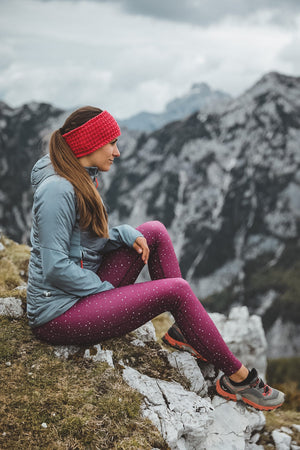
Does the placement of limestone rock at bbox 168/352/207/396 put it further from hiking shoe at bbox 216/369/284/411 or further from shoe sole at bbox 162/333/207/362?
hiking shoe at bbox 216/369/284/411

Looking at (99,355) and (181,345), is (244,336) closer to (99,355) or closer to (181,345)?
(181,345)

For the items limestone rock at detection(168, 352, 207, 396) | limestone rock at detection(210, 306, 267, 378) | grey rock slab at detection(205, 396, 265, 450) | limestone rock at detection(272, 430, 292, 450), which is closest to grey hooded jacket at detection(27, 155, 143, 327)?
limestone rock at detection(168, 352, 207, 396)

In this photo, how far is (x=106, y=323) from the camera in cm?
467

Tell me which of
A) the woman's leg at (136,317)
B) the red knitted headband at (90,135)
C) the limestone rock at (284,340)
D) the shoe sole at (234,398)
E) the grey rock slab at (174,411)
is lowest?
the limestone rock at (284,340)

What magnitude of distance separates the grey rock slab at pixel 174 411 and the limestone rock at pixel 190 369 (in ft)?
1.15

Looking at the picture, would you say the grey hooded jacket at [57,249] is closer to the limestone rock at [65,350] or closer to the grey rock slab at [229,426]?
the limestone rock at [65,350]

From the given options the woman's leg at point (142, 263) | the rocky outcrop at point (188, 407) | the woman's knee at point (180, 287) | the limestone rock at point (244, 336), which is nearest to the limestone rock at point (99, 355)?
the rocky outcrop at point (188, 407)

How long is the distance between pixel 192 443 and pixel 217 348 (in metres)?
1.23

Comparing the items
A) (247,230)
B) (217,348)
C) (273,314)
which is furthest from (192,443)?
(247,230)

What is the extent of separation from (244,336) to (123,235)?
680cm

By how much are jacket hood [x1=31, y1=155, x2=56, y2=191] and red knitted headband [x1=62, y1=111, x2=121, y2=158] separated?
375 millimetres

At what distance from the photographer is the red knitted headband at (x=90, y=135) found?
14.8ft

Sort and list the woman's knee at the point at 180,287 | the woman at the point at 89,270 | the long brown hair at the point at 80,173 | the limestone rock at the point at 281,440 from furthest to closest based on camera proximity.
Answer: the limestone rock at the point at 281,440 < the woman's knee at the point at 180,287 < the long brown hair at the point at 80,173 < the woman at the point at 89,270

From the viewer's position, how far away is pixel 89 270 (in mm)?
4676
